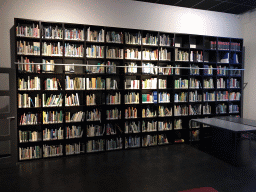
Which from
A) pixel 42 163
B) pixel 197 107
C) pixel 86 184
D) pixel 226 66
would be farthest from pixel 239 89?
pixel 42 163

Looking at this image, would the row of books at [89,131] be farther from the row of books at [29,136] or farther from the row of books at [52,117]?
the row of books at [52,117]

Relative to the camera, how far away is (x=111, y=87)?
4.56m

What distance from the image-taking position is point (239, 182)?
308 cm

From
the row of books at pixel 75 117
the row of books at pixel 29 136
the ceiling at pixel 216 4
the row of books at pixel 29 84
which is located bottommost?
the row of books at pixel 29 136

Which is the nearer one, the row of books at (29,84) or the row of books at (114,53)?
the row of books at (29,84)

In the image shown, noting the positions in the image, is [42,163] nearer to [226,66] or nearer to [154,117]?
[154,117]

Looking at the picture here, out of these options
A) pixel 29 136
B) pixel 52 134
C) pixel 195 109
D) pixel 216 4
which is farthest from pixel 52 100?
pixel 216 4

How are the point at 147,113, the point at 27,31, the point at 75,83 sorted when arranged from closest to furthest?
1. the point at 27,31
2. the point at 75,83
3. the point at 147,113

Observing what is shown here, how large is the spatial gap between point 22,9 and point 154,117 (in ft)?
13.2

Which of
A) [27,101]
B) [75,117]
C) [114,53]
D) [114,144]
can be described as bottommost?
[114,144]

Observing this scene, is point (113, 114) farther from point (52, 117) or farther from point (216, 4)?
point (216, 4)

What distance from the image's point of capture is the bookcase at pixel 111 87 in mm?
4047

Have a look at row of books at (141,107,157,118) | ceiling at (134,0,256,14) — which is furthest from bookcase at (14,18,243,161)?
ceiling at (134,0,256,14)

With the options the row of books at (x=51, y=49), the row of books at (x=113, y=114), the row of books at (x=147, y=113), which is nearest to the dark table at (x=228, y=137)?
the row of books at (x=147, y=113)
